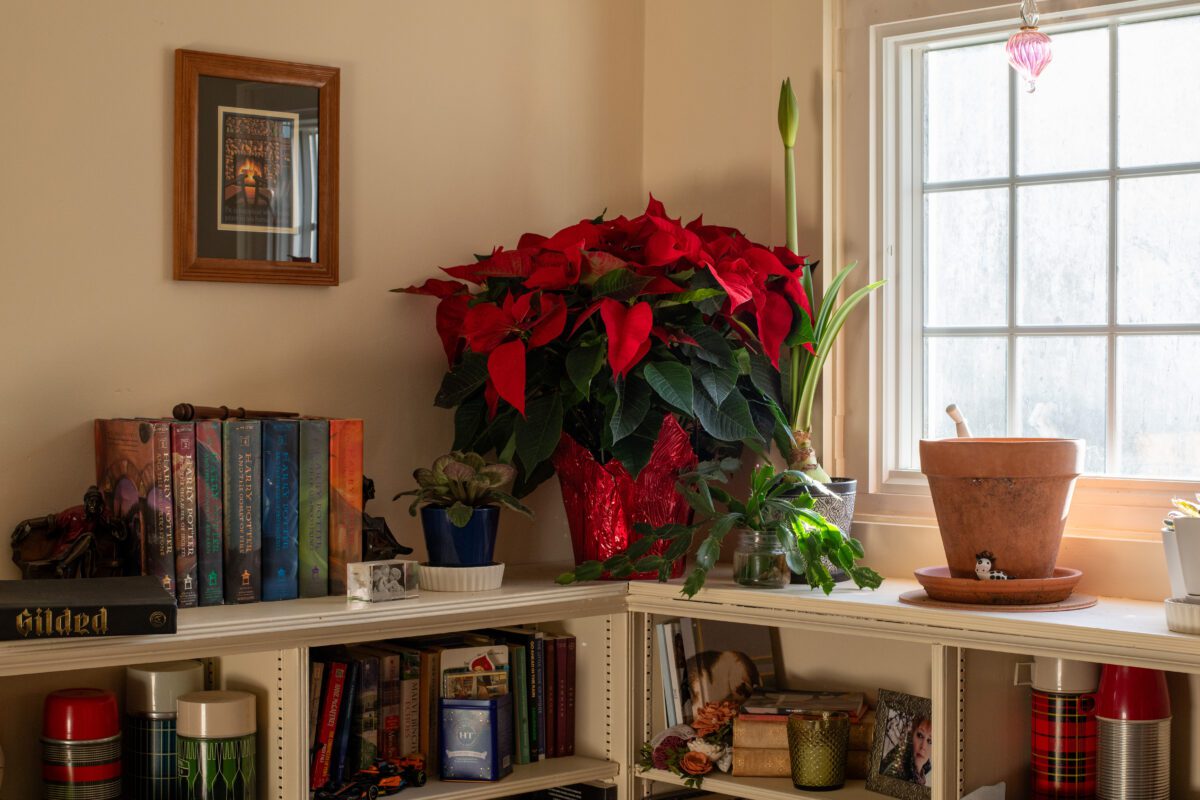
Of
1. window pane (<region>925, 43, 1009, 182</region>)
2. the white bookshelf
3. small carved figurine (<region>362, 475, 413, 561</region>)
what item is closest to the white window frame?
window pane (<region>925, 43, 1009, 182</region>)

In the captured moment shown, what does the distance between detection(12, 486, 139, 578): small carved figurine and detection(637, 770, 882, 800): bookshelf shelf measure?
95 cm

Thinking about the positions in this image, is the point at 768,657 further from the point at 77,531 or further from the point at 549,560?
the point at 77,531

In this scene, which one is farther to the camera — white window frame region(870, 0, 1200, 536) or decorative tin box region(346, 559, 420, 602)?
white window frame region(870, 0, 1200, 536)

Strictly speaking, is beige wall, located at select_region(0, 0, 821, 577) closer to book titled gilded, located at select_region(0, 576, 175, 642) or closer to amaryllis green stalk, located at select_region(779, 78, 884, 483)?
amaryllis green stalk, located at select_region(779, 78, 884, 483)

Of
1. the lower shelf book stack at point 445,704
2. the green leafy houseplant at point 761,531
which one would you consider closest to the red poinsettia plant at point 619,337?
the green leafy houseplant at point 761,531

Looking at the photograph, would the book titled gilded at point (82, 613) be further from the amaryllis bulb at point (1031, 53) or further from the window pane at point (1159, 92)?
the window pane at point (1159, 92)

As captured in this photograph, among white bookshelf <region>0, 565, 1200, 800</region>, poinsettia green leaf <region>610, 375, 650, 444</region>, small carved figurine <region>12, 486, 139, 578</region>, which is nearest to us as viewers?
white bookshelf <region>0, 565, 1200, 800</region>

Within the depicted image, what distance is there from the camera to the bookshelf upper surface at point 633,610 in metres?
1.64

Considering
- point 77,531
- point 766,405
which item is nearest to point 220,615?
point 77,531

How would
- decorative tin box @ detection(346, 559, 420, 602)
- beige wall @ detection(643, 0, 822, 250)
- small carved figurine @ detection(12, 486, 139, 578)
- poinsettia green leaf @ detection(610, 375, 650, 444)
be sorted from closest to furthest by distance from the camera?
1. small carved figurine @ detection(12, 486, 139, 578)
2. decorative tin box @ detection(346, 559, 420, 602)
3. poinsettia green leaf @ detection(610, 375, 650, 444)
4. beige wall @ detection(643, 0, 822, 250)

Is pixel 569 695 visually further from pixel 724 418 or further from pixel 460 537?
pixel 724 418

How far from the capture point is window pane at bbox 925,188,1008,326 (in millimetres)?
2281

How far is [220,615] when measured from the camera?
1.80 m

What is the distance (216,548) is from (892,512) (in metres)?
1.18
